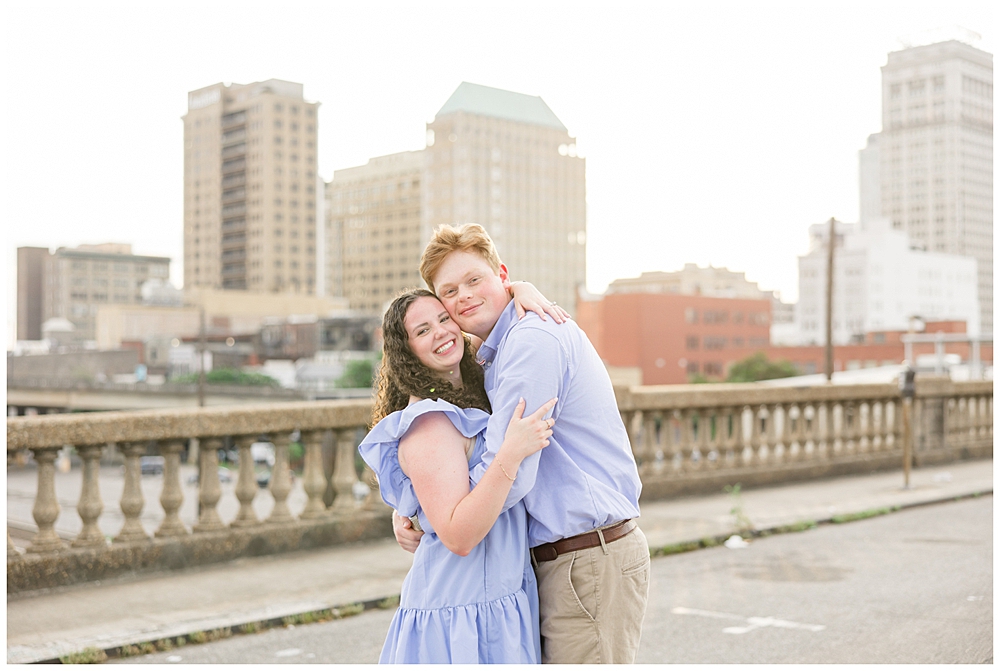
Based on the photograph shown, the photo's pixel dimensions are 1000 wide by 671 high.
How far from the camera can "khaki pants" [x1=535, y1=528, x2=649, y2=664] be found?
8.78 feet

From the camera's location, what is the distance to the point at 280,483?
7.40m

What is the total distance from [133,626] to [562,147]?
169006 mm

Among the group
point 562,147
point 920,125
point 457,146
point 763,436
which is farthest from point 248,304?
point 763,436

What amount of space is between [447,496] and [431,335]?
1.49 ft

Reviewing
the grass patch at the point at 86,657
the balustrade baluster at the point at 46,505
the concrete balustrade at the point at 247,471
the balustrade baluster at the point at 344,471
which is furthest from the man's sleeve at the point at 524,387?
→ the balustrade baluster at the point at 344,471

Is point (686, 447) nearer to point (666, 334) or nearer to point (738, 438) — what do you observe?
point (738, 438)

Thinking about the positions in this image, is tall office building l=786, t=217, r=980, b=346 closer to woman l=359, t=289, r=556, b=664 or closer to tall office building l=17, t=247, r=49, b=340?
woman l=359, t=289, r=556, b=664

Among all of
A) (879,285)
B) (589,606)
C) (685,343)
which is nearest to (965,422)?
(589,606)

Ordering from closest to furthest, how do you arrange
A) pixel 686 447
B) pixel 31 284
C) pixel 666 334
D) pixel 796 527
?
1. pixel 796 527
2. pixel 686 447
3. pixel 666 334
4. pixel 31 284

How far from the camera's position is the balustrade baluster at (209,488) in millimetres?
6977

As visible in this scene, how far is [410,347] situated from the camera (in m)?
2.72

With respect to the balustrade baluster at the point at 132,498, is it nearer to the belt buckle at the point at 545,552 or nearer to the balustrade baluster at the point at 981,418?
the belt buckle at the point at 545,552

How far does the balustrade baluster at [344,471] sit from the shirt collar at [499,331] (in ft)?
16.5

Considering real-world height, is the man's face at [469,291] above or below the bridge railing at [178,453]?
above
